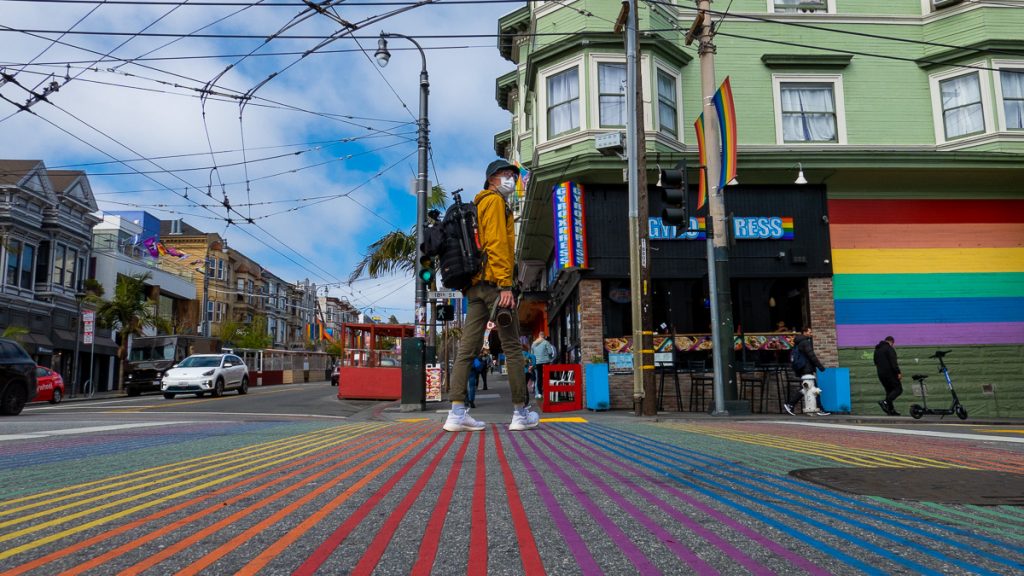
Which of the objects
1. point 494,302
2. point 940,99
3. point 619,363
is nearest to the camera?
point 494,302

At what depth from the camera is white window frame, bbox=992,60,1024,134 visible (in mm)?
15812

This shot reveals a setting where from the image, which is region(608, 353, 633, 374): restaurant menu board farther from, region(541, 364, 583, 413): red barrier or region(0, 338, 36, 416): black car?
region(0, 338, 36, 416): black car

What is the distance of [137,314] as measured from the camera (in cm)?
3591

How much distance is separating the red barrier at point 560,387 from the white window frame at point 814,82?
316 inches

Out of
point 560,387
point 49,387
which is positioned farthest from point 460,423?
point 49,387

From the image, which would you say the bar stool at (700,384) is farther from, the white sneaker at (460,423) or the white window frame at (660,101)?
the white sneaker at (460,423)

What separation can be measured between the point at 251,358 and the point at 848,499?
138 feet

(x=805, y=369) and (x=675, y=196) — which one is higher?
(x=675, y=196)

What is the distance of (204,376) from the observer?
22.2 metres

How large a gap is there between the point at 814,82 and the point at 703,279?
589 centimetres

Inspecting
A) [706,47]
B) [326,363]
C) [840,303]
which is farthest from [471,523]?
[326,363]

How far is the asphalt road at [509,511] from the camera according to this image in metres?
1.52

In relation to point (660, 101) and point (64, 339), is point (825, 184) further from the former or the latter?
point (64, 339)

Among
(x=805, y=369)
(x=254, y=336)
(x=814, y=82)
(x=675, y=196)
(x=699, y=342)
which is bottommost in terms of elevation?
(x=805, y=369)
